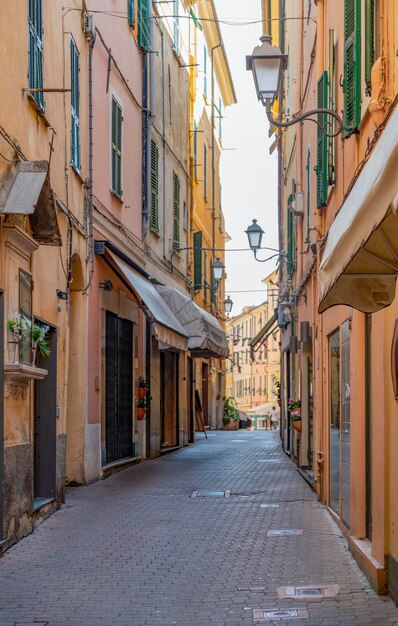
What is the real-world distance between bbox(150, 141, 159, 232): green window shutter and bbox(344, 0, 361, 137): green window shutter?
39.5ft

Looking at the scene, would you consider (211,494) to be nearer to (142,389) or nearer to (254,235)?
(142,389)

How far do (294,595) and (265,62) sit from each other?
4.90 m

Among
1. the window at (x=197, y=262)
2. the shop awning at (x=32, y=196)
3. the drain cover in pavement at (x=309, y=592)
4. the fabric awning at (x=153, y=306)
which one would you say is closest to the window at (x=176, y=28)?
the window at (x=197, y=262)

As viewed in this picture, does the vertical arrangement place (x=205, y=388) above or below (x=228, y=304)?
below

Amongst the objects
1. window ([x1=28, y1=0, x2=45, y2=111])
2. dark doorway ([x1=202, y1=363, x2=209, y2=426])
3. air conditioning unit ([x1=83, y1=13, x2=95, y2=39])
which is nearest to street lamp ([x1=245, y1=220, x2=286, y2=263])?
air conditioning unit ([x1=83, y1=13, x2=95, y2=39])

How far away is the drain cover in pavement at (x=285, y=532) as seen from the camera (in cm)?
1051

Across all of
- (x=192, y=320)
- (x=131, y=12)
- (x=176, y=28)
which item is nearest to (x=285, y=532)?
(x=192, y=320)

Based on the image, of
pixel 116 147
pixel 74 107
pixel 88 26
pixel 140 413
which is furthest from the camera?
pixel 140 413

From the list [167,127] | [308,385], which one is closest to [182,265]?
[167,127]

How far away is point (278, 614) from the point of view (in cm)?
702

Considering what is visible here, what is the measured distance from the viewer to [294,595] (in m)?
7.58

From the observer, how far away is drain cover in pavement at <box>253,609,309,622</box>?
6914 mm

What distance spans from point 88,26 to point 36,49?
4.20 meters

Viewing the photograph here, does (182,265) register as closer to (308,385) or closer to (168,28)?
(168,28)
